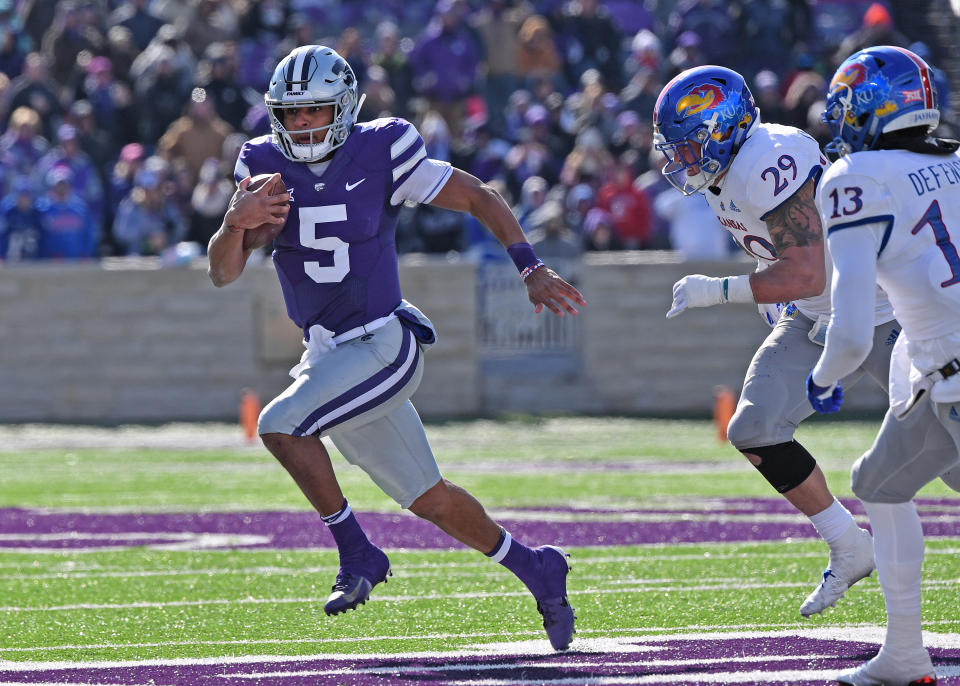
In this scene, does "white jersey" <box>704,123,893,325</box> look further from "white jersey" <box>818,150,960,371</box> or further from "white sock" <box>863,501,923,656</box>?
"white sock" <box>863,501,923,656</box>

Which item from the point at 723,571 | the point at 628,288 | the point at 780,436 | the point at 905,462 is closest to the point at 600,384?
the point at 628,288

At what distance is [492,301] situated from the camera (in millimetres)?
15117

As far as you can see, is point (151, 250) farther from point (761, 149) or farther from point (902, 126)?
point (902, 126)

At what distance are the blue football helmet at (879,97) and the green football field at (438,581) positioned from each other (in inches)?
54.2

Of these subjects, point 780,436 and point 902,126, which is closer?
point 902,126

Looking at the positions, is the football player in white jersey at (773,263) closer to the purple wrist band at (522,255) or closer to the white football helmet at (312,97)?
the purple wrist band at (522,255)

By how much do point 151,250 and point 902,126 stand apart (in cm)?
1190

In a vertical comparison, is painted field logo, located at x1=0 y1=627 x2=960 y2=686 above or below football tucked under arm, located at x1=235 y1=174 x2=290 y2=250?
below

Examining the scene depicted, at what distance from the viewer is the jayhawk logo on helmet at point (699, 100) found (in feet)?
17.7

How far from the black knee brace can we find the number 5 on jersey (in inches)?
55.9

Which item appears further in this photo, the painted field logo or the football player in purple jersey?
the football player in purple jersey

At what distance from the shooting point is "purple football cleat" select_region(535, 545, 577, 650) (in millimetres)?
5090

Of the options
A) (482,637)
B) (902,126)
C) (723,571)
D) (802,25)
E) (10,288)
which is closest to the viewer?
(902,126)

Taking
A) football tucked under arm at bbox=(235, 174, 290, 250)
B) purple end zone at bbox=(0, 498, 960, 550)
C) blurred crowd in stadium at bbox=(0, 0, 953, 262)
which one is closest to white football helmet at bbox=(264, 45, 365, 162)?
football tucked under arm at bbox=(235, 174, 290, 250)
